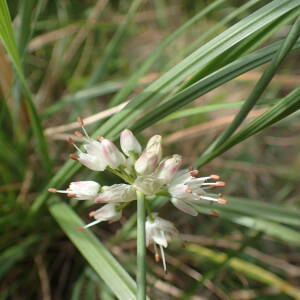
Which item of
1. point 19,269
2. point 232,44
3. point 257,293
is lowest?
point 257,293

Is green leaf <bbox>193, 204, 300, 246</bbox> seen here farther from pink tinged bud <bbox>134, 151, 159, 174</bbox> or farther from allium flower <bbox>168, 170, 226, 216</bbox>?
pink tinged bud <bbox>134, 151, 159, 174</bbox>

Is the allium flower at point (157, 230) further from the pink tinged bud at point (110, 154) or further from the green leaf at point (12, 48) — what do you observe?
the green leaf at point (12, 48)

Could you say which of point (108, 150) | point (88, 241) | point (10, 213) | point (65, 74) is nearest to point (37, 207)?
point (10, 213)

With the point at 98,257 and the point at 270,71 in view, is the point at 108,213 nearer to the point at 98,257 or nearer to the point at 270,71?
the point at 98,257

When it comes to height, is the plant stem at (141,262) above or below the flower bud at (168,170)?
below

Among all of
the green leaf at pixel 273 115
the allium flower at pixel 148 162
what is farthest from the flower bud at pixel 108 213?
the green leaf at pixel 273 115

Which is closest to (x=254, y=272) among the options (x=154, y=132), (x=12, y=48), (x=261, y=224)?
(x=261, y=224)

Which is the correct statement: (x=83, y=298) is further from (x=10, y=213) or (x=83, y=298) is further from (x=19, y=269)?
(x=10, y=213)
